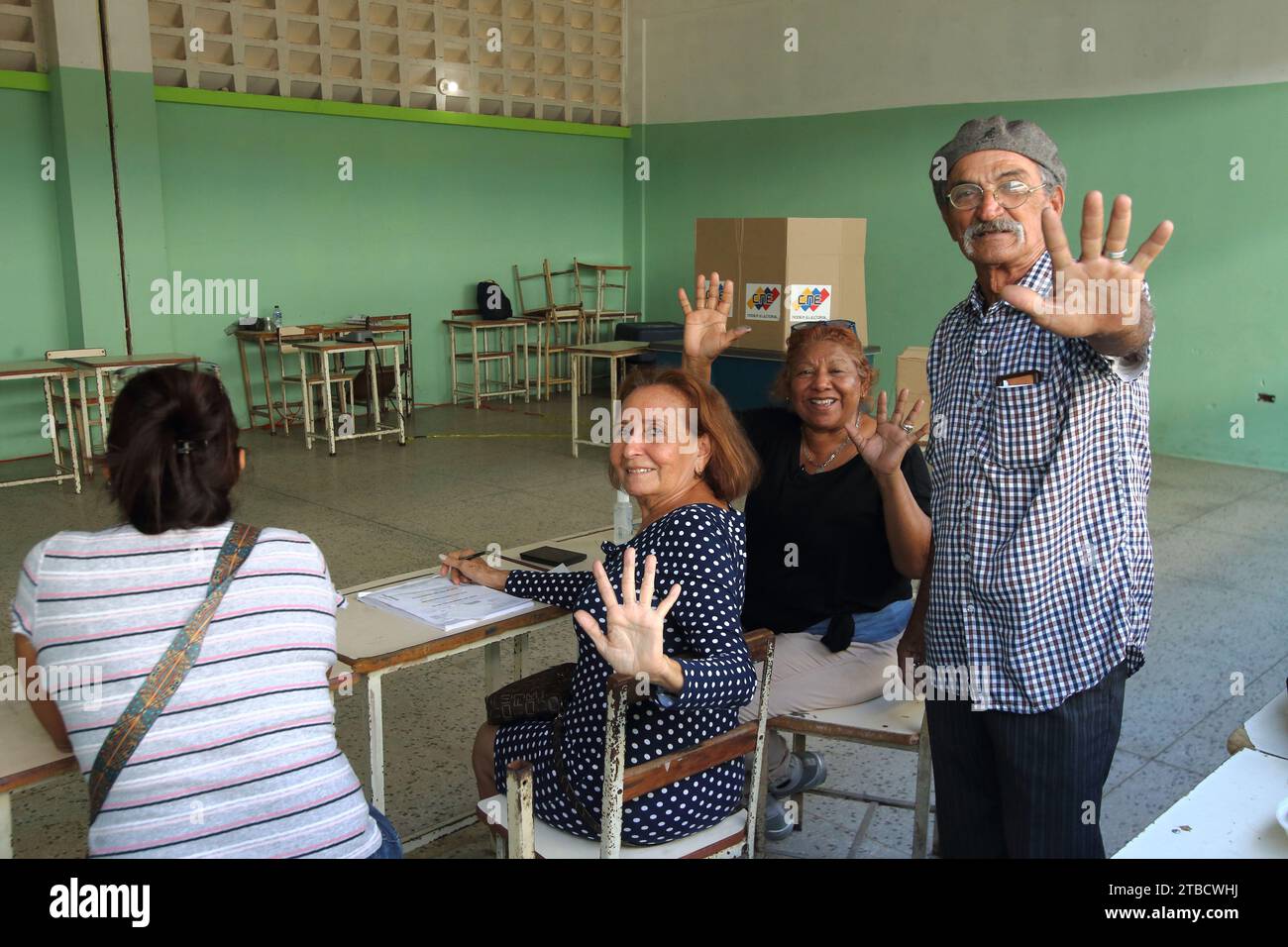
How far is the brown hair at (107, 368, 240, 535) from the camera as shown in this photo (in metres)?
1.55

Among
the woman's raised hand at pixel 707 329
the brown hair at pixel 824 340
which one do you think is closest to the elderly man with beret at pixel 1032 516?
the brown hair at pixel 824 340

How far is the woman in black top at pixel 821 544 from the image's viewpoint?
2.54 m

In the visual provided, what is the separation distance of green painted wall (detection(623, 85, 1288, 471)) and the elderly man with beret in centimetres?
639

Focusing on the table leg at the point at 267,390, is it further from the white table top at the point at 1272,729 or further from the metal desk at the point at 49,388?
the white table top at the point at 1272,729

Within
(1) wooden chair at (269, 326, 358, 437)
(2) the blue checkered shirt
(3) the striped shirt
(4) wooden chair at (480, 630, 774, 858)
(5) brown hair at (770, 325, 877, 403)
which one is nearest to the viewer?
(3) the striped shirt

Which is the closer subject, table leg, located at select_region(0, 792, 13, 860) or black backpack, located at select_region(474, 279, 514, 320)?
table leg, located at select_region(0, 792, 13, 860)

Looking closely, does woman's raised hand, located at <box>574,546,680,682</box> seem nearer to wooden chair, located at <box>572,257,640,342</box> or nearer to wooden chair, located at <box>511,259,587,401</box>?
wooden chair, located at <box>511,259,587,401</box>

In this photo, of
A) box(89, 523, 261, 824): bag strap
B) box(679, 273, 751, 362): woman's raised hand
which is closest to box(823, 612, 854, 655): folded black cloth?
box(679, 273, 751, 362): woman's raised hand

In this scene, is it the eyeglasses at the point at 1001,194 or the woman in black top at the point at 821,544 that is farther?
the woman in black top at the point at 821,544


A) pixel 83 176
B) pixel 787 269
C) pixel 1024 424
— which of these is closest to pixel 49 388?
pixel 83 176

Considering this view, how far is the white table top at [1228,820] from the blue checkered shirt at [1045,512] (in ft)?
0.72

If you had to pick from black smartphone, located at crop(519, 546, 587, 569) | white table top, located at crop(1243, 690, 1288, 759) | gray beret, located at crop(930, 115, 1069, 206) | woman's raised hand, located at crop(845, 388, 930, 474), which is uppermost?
gray beret, located at crop(930, 115, 1069, 206)
